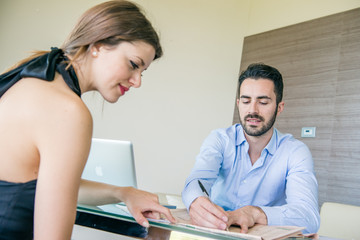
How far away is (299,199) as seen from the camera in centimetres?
156

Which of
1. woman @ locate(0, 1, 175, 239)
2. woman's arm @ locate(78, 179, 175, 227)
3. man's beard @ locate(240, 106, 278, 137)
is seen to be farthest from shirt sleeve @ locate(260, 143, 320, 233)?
woman @ locate(0, 1, 175, 239)

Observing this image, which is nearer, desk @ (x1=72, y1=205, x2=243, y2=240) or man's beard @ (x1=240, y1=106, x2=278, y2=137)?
desk @ (x1=72, y1=205, x2=243, y2=240)

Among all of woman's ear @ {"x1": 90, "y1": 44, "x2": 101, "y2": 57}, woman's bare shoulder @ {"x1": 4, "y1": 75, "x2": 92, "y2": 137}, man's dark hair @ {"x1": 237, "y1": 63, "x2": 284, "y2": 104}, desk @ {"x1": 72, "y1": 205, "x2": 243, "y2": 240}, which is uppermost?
man's dark hair @ {"x1": 237, "y1": 63, "x2": 284, "y2": 104}

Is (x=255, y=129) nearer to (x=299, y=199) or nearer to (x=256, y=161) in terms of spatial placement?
(x=256, y=161)

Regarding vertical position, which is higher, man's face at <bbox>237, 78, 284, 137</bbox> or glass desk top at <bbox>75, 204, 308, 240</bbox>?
man's face at <bbox>237, 78, 284, 137</bbox>

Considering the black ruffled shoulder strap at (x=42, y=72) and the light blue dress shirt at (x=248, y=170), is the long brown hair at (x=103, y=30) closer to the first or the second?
the black ruffled shoulder strap at (x=42, y=72)

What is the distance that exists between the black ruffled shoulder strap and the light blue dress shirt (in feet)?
3.03

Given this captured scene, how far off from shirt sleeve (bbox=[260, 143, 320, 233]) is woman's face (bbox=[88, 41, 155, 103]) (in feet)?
2.37

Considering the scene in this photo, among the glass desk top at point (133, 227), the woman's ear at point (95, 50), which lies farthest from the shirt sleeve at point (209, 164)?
the woman's ear at point (95, 50)

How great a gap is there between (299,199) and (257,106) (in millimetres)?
682

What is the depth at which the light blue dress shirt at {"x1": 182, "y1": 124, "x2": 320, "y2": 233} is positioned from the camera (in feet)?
5.94

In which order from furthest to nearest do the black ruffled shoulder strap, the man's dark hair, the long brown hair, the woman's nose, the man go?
1. the man's dark hair
2. the man
3. the woman's nose
4. the long brown hair
5. the black ruffled shoulder strap

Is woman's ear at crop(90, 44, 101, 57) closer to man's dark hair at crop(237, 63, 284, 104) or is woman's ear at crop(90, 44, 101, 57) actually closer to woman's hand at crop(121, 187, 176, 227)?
woman's hand at crop(121, 187, 176, 227)

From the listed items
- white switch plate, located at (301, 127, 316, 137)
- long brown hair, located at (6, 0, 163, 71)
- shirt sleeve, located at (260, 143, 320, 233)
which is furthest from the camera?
white switch plate, located at (301, 127, 316, 137)
